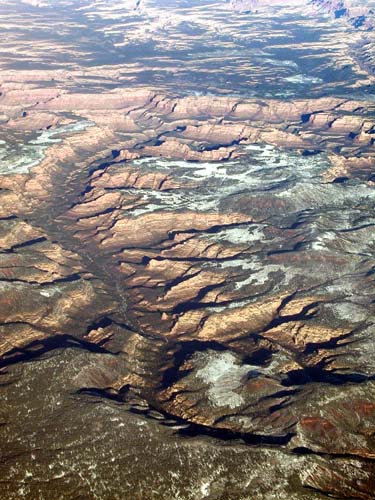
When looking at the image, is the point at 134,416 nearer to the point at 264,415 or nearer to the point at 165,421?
the point at 165,421

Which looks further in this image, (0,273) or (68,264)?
(68,264)

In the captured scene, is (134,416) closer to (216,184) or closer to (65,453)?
(65,453)

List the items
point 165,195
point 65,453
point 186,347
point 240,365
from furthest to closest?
point 165,195, point 186,347, point 240,365, point 65,453

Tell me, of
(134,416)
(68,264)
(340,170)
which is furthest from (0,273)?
(340,170)

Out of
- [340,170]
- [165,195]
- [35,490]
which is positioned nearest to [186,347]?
[35,490]

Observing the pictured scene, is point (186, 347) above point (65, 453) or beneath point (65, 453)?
beneath

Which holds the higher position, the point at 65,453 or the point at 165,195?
the point at 65,453

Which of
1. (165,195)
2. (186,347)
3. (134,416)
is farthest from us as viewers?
(165,195)

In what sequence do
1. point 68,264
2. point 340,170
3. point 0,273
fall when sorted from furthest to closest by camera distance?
point 340,170
point 68,264
point 0,273

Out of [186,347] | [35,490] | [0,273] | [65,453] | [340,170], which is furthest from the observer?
[340,170]
